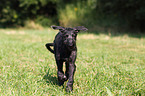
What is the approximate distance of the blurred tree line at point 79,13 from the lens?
16.8 metres

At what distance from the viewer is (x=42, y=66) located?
5090 mm

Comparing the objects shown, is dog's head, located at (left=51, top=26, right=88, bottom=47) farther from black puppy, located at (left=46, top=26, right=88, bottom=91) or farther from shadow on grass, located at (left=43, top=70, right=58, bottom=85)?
shadow on grass, located at (left=43, top=70, right=58, bottom=85)

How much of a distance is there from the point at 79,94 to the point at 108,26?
16913 mm

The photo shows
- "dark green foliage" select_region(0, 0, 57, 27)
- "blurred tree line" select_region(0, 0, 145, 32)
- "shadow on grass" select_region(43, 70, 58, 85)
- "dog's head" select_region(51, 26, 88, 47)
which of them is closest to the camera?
"dog's head" select_region(51, 26, 88, 47)

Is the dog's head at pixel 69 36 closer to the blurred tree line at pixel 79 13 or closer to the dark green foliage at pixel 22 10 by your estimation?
the blurred tree line at pixel 79 13

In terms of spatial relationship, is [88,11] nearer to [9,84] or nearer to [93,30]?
[93,30]

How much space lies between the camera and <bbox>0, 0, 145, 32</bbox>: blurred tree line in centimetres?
1681

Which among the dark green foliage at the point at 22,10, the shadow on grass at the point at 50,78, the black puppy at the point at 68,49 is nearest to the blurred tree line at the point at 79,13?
the dark green foliage at the point at 22,10

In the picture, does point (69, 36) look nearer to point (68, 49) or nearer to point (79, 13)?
point (68, 49)

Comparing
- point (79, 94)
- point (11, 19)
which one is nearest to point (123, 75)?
point (79, 94)

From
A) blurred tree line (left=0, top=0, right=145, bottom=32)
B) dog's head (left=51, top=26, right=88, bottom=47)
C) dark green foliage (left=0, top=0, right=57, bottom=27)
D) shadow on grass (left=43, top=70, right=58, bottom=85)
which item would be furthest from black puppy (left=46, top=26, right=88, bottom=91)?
dark green foliage (left=0, top=0, right=57, bottom=27)

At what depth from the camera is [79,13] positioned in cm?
2011

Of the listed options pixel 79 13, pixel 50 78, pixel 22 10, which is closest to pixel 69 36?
pixel 50 78

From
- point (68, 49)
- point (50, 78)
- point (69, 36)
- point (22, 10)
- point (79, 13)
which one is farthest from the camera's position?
point (22, 10)
